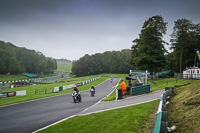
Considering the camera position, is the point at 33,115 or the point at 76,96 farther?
the point at 76,96

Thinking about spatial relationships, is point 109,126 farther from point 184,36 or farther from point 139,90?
point 184,36

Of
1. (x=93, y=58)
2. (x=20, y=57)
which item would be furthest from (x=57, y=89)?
(x=20, y=57)

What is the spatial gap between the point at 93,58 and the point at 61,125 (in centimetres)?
9724

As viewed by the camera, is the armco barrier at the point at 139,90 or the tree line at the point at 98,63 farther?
the tree line at the point at 98,63

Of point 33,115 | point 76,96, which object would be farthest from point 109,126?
point 76,96

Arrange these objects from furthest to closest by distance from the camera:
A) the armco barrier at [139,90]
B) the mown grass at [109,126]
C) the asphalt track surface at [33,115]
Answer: the armco barrier at [139,90] → the asphalt track surface at [33,115] → the mown grass at [109,126]

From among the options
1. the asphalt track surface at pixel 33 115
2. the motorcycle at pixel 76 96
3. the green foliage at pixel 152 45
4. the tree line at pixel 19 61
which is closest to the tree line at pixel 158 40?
the green foliage at pixel 152 45

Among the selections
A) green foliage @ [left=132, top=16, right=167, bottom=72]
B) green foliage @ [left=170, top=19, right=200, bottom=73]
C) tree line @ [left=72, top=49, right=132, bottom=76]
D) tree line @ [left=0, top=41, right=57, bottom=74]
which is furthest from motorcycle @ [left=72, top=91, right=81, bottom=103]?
tree line @ [left=72, top=49, right=132, bottom=76]

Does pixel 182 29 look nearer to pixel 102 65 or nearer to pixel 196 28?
pixel 196 28

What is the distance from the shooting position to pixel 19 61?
3686 inches

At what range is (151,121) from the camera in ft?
24.6

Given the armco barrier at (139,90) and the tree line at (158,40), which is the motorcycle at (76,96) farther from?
the tree line at (158,40)

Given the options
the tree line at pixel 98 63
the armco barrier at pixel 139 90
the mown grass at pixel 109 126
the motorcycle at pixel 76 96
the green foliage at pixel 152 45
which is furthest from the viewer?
the tree line at pixel 98 63

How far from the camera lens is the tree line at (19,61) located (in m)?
82.4
